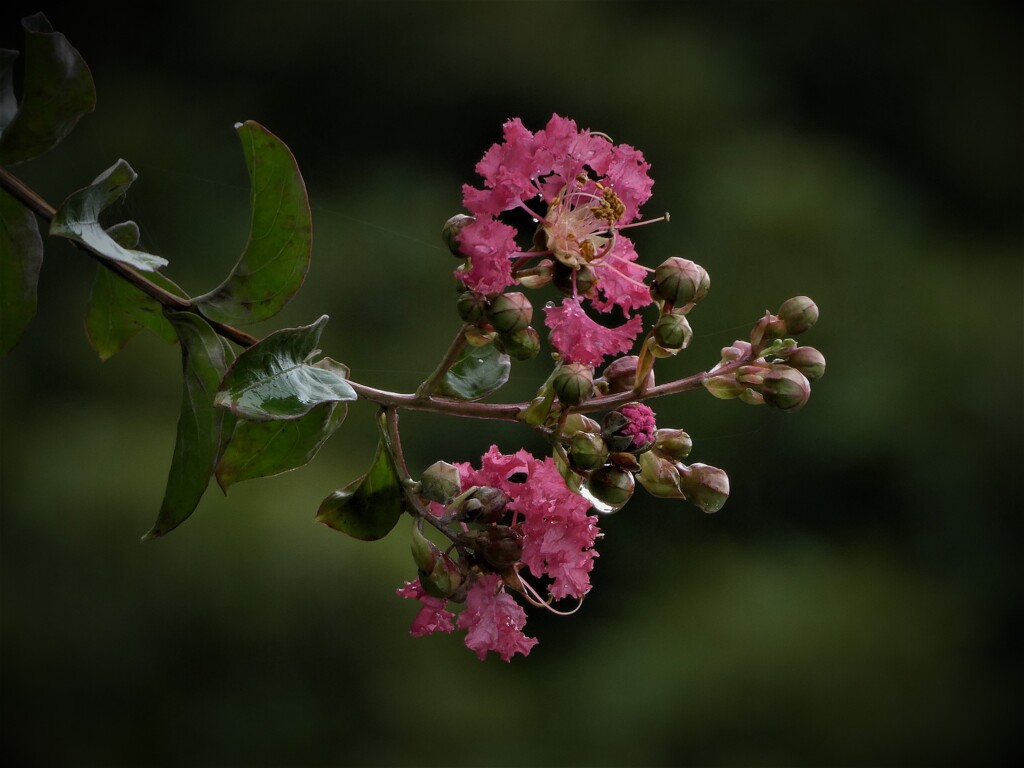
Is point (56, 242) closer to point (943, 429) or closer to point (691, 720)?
point (691, 720)

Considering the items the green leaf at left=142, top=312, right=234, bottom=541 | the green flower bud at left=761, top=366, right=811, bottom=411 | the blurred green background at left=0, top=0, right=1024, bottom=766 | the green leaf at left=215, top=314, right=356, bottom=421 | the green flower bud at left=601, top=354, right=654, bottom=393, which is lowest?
the blurred green background at left=0, top=0, right=1024, bottom=766

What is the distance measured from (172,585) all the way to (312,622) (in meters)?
0.22

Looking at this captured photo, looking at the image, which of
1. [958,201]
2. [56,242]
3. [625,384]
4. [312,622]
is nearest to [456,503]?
[625,384]

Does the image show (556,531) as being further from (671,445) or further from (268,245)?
(268,245)

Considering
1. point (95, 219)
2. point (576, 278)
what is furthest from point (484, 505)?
point (95, 219)

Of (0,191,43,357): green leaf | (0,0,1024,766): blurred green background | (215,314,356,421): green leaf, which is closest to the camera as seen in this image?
(215,314,356,421): green leaf

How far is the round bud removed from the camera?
0.60 m

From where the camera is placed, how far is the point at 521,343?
0.57 m

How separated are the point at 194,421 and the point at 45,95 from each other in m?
0.19

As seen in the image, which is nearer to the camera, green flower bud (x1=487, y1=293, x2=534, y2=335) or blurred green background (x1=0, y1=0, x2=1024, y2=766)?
green flower bud (x1=487, y1=293, x2=534, y2=335)

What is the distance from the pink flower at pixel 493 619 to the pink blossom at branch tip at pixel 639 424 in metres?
0.11

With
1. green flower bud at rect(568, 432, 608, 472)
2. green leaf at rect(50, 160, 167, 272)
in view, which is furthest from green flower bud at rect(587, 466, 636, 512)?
green leaf at rect(50, 160, 167, 272)

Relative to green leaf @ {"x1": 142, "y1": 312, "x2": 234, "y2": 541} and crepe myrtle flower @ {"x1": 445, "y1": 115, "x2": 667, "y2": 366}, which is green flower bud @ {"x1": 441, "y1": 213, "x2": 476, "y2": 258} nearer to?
crepe myrtle flower @ {"x1": 445, "y1": 115, "x2": 667, "y2": 366}

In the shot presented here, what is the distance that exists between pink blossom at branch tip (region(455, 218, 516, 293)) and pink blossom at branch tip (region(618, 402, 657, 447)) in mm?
87
